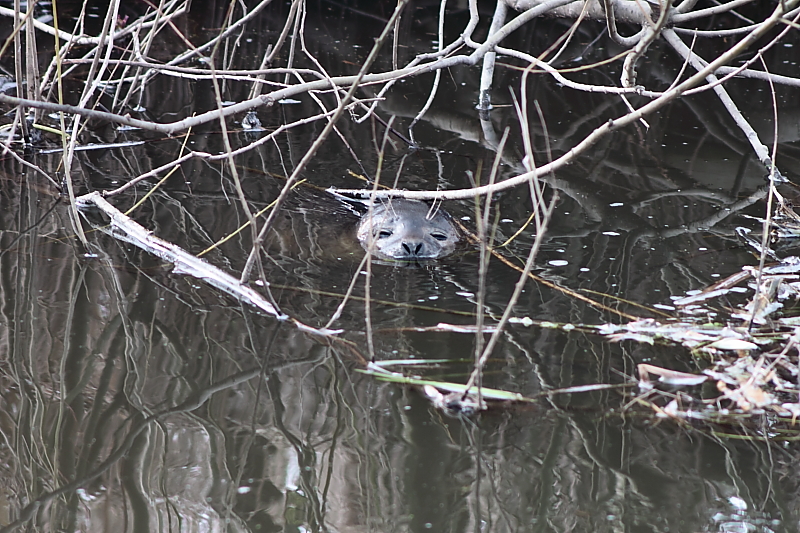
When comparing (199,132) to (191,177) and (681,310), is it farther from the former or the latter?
(681,310)

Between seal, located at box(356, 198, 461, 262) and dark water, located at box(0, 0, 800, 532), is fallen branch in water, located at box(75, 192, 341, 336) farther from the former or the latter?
seal, located at box(356, 198, 461, 262)

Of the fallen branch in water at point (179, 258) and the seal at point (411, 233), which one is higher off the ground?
the fallen branch in water at point (179, 258)

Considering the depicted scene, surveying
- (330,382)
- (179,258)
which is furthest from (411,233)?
(330,382)

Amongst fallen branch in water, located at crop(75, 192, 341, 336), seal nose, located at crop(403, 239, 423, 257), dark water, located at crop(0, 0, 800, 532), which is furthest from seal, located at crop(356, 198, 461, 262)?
fallen branch in water, located at crop(75, 192, 341, 336)

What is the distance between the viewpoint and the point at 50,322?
3.78 metres

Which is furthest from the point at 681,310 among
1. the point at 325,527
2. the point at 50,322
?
the point at 50,322

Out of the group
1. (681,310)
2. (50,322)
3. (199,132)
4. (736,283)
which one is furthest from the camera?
(199,132)

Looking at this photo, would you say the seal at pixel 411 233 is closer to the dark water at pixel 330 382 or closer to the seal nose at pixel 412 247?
the seal nose at pixel 412 247

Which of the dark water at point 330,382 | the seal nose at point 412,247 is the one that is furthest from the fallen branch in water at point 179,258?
the seal nose at point 412,247

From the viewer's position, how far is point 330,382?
3365 millimetres

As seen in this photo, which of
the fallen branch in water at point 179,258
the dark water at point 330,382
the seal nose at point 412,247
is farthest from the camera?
the seal nose at point 412,247

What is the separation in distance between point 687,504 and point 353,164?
4.34 m

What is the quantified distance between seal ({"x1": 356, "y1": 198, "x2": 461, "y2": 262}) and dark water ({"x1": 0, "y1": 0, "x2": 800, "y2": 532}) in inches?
6.3

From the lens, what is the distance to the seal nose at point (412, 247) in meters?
4.91
